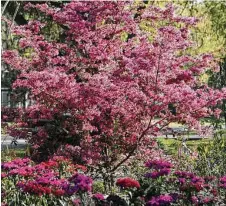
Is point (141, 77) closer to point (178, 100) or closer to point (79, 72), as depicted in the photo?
point (178, 100)

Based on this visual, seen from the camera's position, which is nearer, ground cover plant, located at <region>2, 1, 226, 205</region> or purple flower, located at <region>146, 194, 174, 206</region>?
purple flower, located at <region>146, 194, 174, 206</region>

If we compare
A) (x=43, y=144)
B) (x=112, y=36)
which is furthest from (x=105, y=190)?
(x=112, y=36)

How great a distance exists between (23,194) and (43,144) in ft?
13.1

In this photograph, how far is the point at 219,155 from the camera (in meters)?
9.93

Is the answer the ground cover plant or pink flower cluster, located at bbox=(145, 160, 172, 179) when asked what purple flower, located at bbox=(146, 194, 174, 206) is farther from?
the ground cover plant

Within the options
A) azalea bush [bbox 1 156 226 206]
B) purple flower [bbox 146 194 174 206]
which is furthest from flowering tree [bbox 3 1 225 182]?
purple flower [bbox 146 194 174 206]

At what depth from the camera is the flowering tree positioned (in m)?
8.89

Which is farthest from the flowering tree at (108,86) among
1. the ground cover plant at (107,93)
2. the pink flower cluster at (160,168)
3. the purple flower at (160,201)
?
the purple flower at (160,201)

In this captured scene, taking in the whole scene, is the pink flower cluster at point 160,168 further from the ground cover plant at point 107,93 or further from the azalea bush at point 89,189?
the ground cover plant at point 107,93

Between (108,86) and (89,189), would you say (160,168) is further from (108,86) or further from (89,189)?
(108,86)

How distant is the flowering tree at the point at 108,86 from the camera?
889 cm

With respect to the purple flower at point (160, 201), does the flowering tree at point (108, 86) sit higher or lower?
higher

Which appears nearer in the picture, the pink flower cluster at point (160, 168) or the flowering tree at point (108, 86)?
the pink flower cluster at point (160, 168)

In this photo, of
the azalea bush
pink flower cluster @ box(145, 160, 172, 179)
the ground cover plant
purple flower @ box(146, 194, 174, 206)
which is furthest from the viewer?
the ground cover plant
